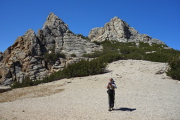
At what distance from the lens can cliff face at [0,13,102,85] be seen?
23766 millimetres

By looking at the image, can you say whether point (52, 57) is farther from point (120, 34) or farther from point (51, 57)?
point (120, 34)

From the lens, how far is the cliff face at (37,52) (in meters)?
23.8

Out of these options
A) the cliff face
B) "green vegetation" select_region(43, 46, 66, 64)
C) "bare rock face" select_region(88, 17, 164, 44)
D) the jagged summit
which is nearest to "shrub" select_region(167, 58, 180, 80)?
the cliff face

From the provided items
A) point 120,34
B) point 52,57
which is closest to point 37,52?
point 52,57

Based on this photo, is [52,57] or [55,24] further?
[55,24]

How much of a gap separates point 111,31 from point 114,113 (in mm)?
43361

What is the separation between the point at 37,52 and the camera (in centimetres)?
2598

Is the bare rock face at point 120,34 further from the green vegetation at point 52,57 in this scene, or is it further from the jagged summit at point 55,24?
the green vegetation at point 52,57


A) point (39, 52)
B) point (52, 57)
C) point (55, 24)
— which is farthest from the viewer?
point (55, 24)

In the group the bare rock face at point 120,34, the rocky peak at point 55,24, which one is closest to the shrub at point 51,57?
the rocky peak at point 55,24

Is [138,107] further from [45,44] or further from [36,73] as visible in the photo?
[45,44]

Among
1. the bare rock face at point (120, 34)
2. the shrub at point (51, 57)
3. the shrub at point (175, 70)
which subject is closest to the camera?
the shrub at point (175, 70)

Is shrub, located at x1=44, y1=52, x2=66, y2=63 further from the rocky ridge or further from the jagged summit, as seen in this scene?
the jagged summit

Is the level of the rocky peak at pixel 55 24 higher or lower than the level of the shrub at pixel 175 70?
higher
